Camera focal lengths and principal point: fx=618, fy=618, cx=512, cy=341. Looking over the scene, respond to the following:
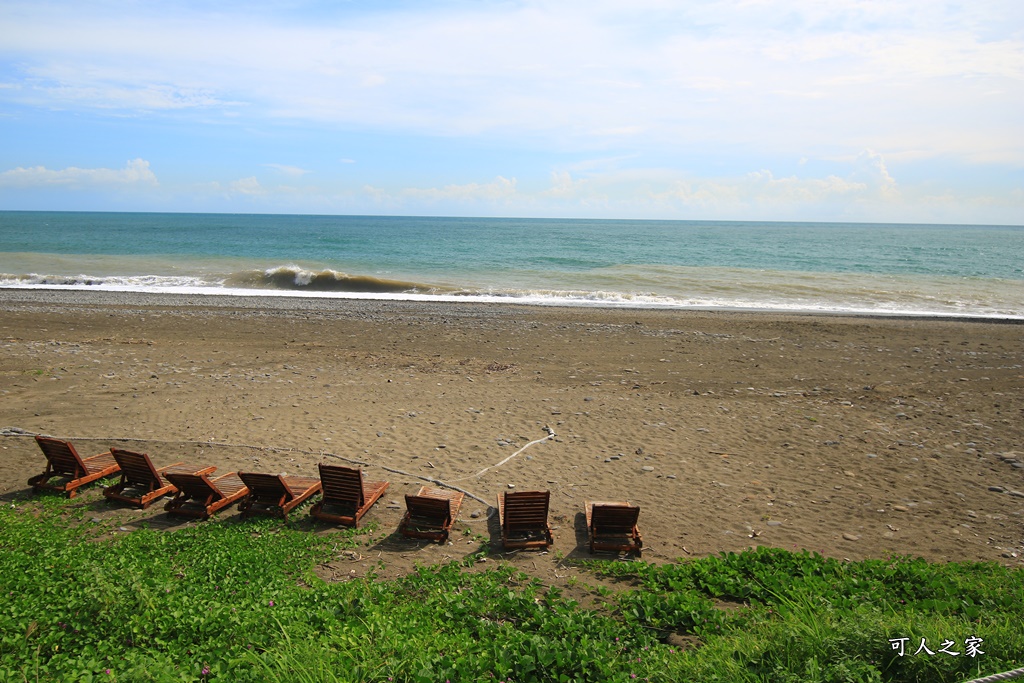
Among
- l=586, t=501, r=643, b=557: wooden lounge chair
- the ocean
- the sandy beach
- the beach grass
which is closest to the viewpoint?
the beach grass

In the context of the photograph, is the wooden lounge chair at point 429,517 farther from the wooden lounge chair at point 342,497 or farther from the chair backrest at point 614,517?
the chair backrest at point 614,517

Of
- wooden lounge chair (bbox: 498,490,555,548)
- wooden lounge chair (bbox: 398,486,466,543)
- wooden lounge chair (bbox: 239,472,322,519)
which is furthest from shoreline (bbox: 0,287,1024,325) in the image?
wooden lounge chair (bbox: 498,490,555,548)

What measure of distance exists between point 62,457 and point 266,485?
8.95 ft

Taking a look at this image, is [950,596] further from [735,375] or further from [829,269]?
Result: [829,269]

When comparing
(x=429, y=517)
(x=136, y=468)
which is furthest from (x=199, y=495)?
(x=429, y=517)

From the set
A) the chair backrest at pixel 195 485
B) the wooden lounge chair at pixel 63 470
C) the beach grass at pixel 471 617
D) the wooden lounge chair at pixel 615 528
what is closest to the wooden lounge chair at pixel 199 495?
the chair backrest at pixel 195 485

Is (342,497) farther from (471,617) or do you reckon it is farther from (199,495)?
(471,617)

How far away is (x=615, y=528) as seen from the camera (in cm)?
636

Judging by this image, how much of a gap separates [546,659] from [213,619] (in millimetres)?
2497

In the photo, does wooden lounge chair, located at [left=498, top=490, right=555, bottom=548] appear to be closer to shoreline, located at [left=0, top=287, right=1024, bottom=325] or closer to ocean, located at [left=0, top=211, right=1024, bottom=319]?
shoreline, located at [left=0, top=287, right=1024, bottom=325]

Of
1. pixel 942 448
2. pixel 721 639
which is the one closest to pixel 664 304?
pixel 942 448

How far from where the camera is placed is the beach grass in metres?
4.07

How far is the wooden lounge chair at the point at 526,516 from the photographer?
6.31 metres

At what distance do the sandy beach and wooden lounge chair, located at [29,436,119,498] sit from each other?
0.22m
